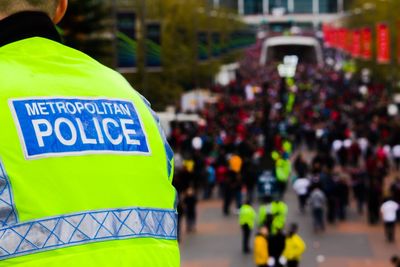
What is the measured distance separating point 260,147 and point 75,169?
27.6 metres

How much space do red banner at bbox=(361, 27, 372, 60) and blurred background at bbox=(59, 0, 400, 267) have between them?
0.10 m

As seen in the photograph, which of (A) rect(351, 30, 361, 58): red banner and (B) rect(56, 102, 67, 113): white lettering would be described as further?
(A) rect(351, 30, 361, 58): red banner

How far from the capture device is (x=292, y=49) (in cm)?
14012

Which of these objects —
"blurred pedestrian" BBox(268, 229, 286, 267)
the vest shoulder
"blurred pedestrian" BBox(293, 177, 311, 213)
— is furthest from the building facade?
the vest shoulder

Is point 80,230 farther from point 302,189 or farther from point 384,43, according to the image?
point 384,43

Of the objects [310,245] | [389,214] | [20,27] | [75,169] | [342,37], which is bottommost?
[310,245]

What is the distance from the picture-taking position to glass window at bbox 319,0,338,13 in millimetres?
174125

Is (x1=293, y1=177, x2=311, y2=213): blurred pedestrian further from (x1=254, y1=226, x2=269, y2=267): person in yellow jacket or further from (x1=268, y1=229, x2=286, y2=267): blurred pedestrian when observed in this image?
(x1=254, y1=226, x2=269, y2=267): person in yellow jacket

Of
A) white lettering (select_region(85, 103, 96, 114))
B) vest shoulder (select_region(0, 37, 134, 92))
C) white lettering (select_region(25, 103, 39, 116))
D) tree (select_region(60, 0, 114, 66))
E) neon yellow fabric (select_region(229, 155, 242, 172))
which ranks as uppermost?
vest shoulder (select_region(0, 37, 134, 92))

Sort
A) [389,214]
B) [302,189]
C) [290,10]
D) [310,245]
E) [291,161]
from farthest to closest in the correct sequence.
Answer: [290,10], [291,161], [302,189], [310,245], [389,214]

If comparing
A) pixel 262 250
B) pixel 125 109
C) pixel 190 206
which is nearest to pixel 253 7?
pixel 190 206

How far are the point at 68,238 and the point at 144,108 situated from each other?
38cm

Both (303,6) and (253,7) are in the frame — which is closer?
(253,7)

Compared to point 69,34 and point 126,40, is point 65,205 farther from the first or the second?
point 69,34
